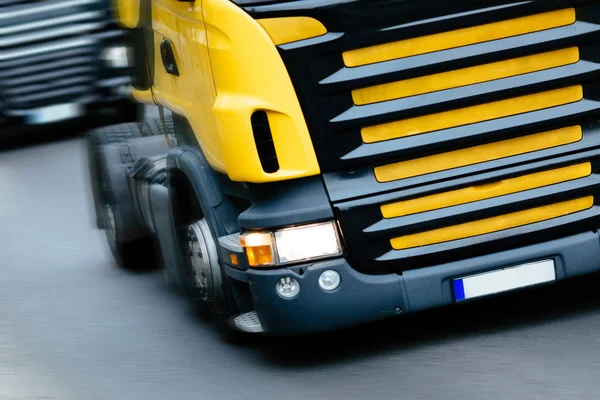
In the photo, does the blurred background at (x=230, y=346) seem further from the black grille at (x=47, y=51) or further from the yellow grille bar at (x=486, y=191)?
the black grille at (x=47, y=51)

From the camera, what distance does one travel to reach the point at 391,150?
6461 millimetres

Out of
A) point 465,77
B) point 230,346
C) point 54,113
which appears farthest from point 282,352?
point 54,113

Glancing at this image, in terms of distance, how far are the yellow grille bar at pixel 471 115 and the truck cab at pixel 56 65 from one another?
33.6 ft

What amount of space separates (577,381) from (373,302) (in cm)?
106

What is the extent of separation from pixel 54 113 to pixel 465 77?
441 inches

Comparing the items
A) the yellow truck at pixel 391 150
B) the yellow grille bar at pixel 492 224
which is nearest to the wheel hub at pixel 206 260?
the yellow truck at pixel 391 150

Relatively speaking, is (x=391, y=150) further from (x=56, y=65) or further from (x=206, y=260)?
(x=56, y=65)

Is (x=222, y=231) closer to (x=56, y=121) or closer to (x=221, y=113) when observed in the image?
(x=221, y=113)

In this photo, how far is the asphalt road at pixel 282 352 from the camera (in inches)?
243

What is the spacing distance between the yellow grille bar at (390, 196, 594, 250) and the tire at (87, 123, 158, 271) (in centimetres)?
298

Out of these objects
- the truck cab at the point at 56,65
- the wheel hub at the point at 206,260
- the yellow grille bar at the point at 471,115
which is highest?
the yellow grille bar at the point at 471,115

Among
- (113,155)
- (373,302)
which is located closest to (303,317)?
(373,302)

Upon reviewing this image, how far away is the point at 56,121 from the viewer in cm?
1722

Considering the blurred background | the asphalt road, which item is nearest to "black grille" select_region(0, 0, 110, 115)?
the blurred background
